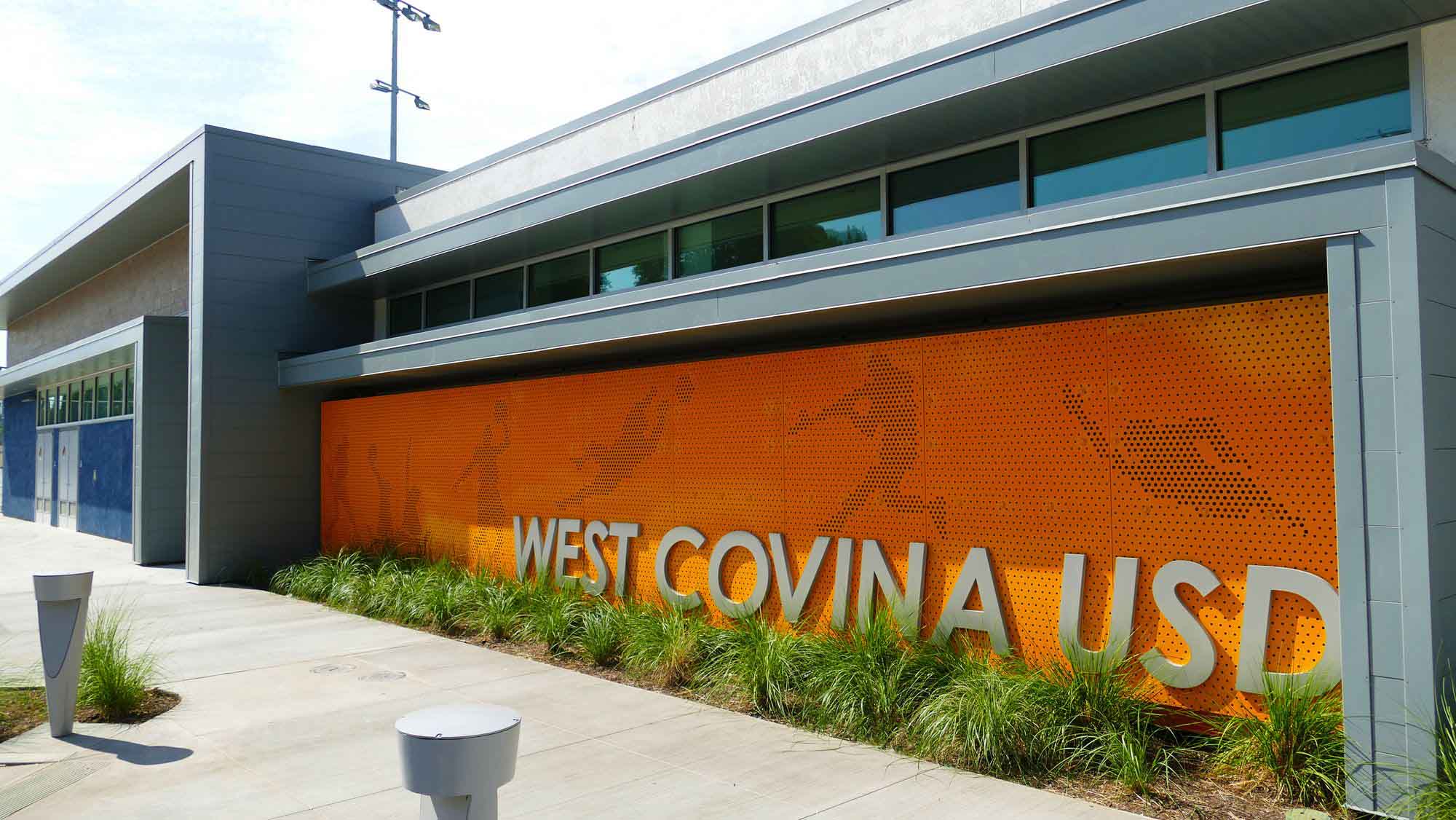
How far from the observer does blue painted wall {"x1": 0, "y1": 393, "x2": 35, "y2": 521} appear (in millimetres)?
32562

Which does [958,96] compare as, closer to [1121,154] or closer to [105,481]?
[1121,154]

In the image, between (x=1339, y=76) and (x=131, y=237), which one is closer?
(x=1339, y=76)

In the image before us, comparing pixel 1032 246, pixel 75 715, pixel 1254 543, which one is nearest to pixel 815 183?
pixel 1032 246

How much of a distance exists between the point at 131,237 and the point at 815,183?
62.8ft

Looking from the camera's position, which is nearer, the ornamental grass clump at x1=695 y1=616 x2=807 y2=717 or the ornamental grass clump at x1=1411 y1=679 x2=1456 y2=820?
the ornamental grass clump at x1=1411 y1=679 x2=1456 y2=820

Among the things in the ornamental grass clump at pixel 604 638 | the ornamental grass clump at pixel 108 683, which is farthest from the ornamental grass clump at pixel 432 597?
the ornamental grass clump at pixel 108 683

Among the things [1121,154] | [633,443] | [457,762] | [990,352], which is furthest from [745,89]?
[457,762]

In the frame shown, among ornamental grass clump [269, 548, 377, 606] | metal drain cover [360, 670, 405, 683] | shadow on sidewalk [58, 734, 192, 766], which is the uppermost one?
ornamental grass clump [269, 548, 377, 606]

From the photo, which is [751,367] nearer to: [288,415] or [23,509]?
[288,415]

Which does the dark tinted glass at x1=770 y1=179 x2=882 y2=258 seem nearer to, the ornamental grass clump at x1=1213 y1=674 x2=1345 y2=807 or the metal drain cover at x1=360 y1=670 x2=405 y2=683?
the ornamental grass clump at x1=1213 y1=674 x2=1345 y2=807

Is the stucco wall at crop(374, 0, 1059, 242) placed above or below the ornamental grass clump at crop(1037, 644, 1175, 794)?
above

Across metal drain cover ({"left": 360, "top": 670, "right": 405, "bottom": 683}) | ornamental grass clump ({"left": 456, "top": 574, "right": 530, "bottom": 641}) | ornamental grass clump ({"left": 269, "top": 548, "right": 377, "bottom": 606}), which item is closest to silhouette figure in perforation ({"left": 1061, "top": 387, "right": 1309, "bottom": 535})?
metal drain cover ({"left": 360, "top": 670, "right": 405, "bottom": 683})

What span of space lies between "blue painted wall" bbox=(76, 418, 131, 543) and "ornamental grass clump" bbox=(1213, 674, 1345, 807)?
24177 mm

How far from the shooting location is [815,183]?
38.4 ft
